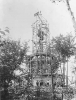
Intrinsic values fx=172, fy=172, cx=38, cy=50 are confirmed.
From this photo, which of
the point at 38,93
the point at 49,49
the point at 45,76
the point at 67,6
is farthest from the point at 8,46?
the point at 45,76

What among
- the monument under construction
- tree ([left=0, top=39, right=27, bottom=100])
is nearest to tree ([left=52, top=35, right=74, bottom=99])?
the monument under construction

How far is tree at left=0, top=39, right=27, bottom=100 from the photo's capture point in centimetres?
2275

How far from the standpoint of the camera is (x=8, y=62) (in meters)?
23.7

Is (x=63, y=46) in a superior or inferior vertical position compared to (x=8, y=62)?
superior

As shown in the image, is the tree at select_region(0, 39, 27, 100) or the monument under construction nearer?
the tree at select_region(0, 39, 27, 100)

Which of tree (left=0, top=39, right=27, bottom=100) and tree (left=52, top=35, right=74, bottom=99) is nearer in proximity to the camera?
tree (left=0, top=39, right=27, bottom=100)

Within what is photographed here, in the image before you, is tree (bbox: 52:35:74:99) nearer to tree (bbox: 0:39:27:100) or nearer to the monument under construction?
the monument under construction

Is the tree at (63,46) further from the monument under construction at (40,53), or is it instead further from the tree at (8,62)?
the tree at (8,62)

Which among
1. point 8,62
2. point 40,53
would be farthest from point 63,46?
point 8,62

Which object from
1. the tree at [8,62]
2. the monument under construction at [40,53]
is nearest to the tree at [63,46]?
the monument under construction at [40,53]

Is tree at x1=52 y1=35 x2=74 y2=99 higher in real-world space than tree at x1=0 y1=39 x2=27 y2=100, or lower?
higher

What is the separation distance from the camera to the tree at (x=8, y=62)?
2275 centimetres

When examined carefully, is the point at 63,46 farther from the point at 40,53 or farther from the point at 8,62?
the point at 8,62

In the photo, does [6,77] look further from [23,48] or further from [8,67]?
[23,48]
